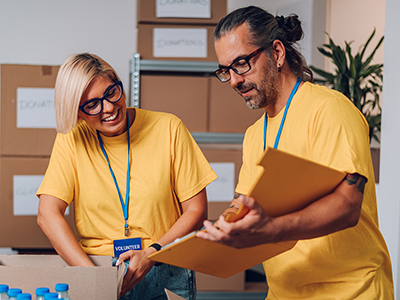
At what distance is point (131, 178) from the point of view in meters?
1.17

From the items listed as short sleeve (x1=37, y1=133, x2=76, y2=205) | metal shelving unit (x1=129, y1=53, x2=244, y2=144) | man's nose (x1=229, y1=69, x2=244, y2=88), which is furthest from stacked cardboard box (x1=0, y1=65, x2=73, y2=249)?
man's nose (x1=229, y1=69, x2=244, y2=88)

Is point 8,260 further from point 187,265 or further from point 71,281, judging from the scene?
point 187,265

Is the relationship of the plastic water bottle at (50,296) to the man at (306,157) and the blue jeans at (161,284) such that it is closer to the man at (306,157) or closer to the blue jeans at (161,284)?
the man at (306,157)

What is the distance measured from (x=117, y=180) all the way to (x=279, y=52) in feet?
2.08

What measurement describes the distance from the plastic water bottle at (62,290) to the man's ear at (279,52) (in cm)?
73

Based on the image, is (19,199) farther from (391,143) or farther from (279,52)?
(391,143)

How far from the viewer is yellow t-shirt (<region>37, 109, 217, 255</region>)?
3.75 ft

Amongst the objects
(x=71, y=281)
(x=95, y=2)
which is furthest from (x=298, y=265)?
(x=95, y=2)

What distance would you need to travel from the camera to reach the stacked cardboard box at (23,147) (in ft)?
6.13

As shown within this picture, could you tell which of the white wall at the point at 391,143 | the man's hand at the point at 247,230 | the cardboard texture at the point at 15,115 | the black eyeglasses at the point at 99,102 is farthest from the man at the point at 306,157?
the cardboard texture at the point at 15,115

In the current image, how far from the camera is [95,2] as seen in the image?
2.39 meters

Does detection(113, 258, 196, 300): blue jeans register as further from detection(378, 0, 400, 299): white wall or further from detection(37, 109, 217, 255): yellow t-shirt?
detection(378, 0, 400, 299): white wall

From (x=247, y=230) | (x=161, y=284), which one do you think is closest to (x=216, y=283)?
(x=161, y=284)

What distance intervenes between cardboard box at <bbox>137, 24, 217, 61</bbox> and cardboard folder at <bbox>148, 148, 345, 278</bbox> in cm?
133
